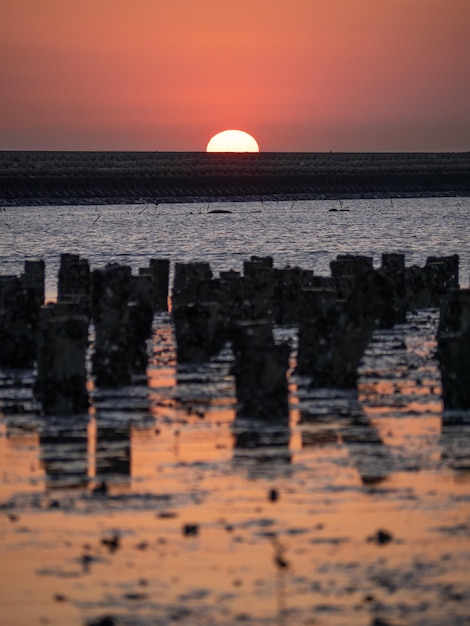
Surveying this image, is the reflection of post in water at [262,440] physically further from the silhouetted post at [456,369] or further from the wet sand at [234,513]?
the silhouetted post at [456,369]

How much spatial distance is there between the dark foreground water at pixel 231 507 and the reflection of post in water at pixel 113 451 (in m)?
0.02

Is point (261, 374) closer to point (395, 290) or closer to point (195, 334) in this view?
point (195, 334)

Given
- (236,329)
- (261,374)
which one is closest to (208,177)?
(236,329)

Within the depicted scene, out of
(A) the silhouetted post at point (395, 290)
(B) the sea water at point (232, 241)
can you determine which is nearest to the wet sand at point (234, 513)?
(A) the silhouetted post at point (395, 290)

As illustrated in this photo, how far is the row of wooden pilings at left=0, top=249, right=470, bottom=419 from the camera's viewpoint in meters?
12.6

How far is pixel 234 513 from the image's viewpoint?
9.20 metres

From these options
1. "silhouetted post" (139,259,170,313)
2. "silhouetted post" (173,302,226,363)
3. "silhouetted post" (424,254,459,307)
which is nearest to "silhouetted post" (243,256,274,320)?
"silhouetted post" (173,302,226,363)

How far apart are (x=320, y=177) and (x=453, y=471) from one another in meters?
141

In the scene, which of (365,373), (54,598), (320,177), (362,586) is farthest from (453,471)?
(320,177)

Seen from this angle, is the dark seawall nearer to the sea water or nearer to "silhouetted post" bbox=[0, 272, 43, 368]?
the sea water

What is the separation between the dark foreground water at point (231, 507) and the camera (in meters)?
7.61

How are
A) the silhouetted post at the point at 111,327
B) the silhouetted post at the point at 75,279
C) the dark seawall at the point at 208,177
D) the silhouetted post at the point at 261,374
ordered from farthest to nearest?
the dark seawall at the point at 208,177 → the silhouetted post at the point at 75,279 → the silhouetted post at the point at 111,327 → the silhouetted post at the point at 261,374

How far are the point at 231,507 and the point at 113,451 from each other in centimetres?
199

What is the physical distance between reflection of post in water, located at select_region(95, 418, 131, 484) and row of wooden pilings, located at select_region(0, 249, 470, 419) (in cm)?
73
